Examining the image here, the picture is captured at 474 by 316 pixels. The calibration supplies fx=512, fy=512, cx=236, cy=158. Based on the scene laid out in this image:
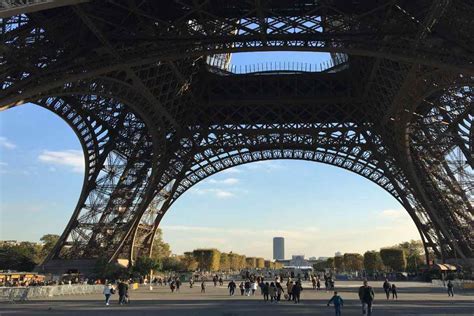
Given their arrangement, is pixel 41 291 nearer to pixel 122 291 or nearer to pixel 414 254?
pixel 122 291

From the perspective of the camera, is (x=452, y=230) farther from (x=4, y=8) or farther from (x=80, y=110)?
(x=4, y=8)

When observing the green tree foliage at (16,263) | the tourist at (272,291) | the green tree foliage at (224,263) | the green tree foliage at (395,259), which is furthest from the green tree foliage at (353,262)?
the tourist at (272,291)

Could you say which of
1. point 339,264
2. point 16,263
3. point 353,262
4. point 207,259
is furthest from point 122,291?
point 339,264

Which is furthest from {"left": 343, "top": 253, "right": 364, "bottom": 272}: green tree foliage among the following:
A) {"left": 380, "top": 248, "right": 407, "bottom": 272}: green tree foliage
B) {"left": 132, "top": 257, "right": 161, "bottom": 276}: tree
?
{"left": 132, "top": 257, "right": 161, "bottom": 276}: tree

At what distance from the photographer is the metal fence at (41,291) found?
3334cm

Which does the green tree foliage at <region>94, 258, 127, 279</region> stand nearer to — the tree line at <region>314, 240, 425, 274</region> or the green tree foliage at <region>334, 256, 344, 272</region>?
the tree line at <region>314, 240, 425, 274</region>

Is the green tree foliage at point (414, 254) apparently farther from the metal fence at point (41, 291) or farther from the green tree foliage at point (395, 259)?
the metal fence at point (41, 291)

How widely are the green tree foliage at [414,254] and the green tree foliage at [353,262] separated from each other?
1289 centimetres

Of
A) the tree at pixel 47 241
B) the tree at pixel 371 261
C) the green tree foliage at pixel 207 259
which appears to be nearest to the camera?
the tree at pixel 47 241

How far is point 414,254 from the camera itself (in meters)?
119

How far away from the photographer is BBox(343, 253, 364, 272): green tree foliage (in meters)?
147

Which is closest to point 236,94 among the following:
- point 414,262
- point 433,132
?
point 433,132

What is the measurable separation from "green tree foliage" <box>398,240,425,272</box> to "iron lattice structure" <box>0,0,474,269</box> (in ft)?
147

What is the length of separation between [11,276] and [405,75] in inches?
2010
